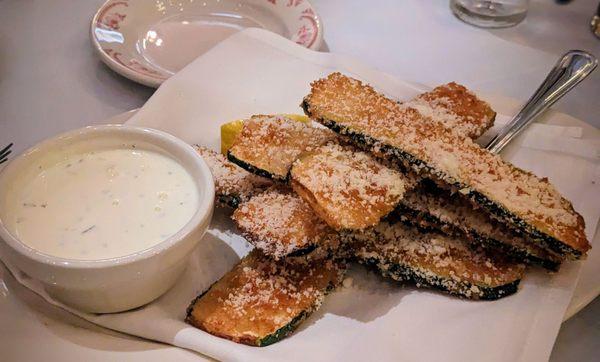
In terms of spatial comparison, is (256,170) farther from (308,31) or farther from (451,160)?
(308,31)

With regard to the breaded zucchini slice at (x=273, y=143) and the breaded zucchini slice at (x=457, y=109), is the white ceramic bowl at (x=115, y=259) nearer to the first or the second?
the breaded zucchini slice at (x=273, y=143)

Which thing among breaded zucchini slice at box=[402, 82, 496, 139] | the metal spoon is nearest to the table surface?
the metal spoon

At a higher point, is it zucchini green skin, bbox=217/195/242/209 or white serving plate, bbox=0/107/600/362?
zucchini green skin, bbox=217/195/242/209

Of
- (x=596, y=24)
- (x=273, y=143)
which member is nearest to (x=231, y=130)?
(x=273, y=143)

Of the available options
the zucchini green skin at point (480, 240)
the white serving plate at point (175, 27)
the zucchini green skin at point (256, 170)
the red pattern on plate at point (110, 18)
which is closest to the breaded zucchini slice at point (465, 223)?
the zucchini green skin at point (480, 240)

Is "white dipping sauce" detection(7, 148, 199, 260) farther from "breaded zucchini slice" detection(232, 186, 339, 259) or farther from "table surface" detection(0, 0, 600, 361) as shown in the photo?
"table surface" detection(0, 0, 600, 361)

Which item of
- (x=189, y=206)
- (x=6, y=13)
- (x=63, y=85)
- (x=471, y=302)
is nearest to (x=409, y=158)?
(x=471, y=302)
